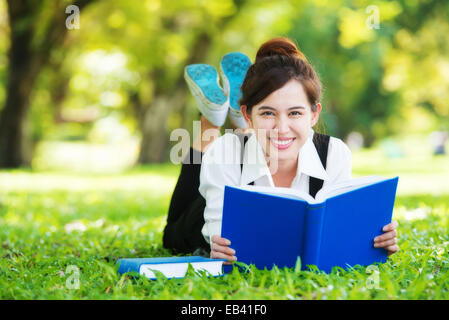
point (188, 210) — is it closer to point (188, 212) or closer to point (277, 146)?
point (188, 212)

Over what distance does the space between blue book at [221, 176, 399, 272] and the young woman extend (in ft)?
0.42

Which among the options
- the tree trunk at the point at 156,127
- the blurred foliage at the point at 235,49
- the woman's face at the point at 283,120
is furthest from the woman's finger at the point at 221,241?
the tree trunk at the point at 156,127

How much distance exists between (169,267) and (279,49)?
1446 millimetres

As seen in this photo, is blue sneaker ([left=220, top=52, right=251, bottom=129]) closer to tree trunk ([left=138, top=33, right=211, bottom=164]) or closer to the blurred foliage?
the blurred foliage

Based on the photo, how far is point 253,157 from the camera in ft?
9.52

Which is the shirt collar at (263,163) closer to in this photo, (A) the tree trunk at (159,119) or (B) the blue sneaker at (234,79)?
(B) the blue sneaker at (234,79)

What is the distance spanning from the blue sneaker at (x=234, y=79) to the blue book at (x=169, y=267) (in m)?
1.47

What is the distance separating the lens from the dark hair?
8.96ft

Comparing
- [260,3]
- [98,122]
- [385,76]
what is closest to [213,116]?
[260,3]

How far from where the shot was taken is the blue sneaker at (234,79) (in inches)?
150

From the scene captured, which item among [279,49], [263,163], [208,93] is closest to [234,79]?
[208,93]

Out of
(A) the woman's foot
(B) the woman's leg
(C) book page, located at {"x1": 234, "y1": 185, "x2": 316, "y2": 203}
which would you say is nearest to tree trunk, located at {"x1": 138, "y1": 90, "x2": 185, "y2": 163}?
(A) the woman's foot

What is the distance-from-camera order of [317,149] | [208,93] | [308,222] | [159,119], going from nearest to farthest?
[308,222] < [317,149] < [208,93] < [159,119]

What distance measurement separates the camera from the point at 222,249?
2537mm
